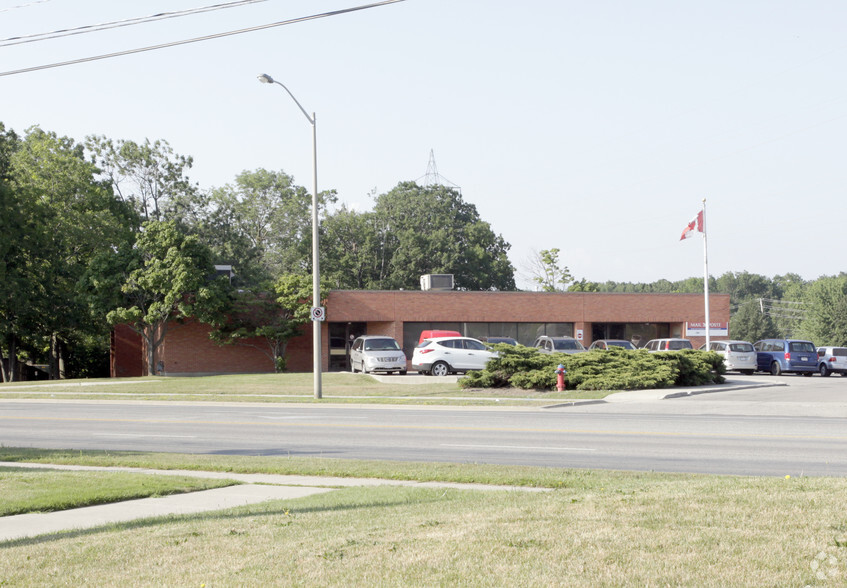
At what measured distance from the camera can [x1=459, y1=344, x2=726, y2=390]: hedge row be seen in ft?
89.5

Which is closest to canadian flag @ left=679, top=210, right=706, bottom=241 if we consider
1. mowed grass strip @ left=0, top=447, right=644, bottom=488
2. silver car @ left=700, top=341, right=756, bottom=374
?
silver car @ left=700, top=341, right=756, bottom=374

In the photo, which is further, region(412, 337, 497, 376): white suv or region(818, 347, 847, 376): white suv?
region(818, 347, 847, 376): white suv

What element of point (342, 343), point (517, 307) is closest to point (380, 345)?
point (342, 343)

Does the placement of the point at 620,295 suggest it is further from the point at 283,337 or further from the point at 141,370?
the point at 141,370

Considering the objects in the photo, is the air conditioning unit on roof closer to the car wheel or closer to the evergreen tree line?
the car wheel

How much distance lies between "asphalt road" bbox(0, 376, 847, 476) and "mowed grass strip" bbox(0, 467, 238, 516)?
324 centimetres

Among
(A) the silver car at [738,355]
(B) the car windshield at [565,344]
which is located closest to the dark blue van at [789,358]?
(A) the silver car at [738,355]

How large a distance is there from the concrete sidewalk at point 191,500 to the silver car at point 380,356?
2375 centimetres

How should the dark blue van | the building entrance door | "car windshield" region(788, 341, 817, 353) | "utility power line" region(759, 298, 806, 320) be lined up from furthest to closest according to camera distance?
"utility power line" region(759, 298, 806, 320), the building entrance door, "car windshield" region(788, 341, 817, 353), the dark blue van

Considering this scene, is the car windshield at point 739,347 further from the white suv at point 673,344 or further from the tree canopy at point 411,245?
the tree canopy at point 411,245

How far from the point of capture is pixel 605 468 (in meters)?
11.4

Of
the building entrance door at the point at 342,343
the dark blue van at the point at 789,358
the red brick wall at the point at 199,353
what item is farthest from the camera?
the building entrance door at the point at 342,343

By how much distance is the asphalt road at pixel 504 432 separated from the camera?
12586 mm

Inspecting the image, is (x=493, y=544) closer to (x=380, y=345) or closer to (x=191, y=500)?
(x=191, y=500)
